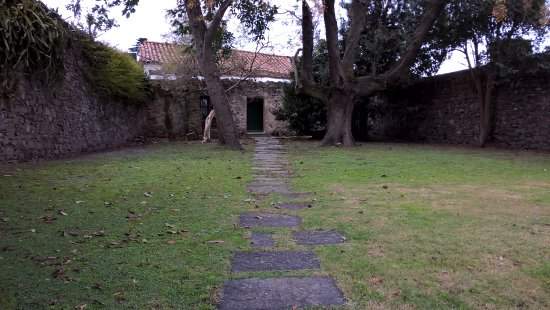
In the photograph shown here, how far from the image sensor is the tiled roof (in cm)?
1947

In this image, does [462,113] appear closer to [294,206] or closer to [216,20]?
[216,20]

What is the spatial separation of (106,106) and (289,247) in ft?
38.6

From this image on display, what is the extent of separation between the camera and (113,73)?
14.3 m

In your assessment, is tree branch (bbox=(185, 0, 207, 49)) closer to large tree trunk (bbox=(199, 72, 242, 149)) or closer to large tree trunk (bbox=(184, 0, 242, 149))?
large tree trunk (bbox=(184, 0, 242, 149))

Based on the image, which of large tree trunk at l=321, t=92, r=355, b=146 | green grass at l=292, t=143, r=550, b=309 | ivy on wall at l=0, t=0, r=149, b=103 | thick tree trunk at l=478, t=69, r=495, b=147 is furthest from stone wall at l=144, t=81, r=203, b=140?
green grass at l=292, t=143, r=550, b=309

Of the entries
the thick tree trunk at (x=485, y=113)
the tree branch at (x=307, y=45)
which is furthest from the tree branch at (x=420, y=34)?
the thick tree trunk at (x=485, y=113)

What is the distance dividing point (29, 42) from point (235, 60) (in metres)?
12.4

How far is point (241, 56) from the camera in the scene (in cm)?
2050

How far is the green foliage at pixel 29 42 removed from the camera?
7.45 meters

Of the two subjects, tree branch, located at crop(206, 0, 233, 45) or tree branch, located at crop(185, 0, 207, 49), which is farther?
tree branch, located at crop(185, 0, 207, 49)

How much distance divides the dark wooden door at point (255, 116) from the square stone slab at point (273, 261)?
19748mm

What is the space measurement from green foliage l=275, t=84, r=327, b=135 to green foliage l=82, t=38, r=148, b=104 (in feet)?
18.7

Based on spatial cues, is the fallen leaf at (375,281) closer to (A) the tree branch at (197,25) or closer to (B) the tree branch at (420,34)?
(A) the tree branch at (197,25)

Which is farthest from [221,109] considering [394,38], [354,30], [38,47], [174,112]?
[174,112]
